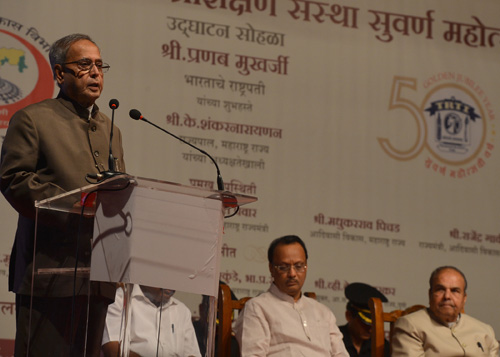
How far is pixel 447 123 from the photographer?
5133mm

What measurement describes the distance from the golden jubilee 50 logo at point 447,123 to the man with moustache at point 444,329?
1.17 m

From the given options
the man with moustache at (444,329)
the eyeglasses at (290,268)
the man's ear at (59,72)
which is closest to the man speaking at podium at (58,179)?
the man's ear at (59,72)

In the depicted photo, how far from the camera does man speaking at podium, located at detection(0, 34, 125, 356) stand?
6.61 feet

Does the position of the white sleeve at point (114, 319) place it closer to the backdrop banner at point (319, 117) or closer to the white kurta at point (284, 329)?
the white kurta at point (284, 329)

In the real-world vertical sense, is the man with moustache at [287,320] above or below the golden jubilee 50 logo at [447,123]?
below

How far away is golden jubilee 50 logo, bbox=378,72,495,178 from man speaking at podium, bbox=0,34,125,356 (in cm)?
290

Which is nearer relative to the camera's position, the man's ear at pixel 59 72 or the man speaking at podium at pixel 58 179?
the man speaking at podium at pixel 58 179

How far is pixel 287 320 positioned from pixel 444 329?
88cm

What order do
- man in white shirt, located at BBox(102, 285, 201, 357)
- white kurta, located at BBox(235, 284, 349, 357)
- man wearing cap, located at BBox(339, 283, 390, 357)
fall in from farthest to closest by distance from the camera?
man wearing cap, located at BBox(339, 283, 390, 357)
white kurta, located at BBox(235, 284, 349, 357)
man in white shirt, located at BBox(102, 285, 201, 357)

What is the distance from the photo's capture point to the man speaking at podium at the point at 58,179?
2.02 m

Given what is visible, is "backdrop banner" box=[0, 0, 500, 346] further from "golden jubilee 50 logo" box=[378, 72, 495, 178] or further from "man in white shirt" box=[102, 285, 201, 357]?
"man in white shirt" box=[102, 285, 201, 357]

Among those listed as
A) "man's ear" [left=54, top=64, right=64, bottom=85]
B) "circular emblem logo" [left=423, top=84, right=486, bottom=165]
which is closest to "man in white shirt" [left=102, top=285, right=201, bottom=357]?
"man's ear" [left=54, top=64, right=64, bottom=85]

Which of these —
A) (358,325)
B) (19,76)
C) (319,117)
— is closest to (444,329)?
(358,325)

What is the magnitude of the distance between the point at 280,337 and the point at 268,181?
1263 mm
